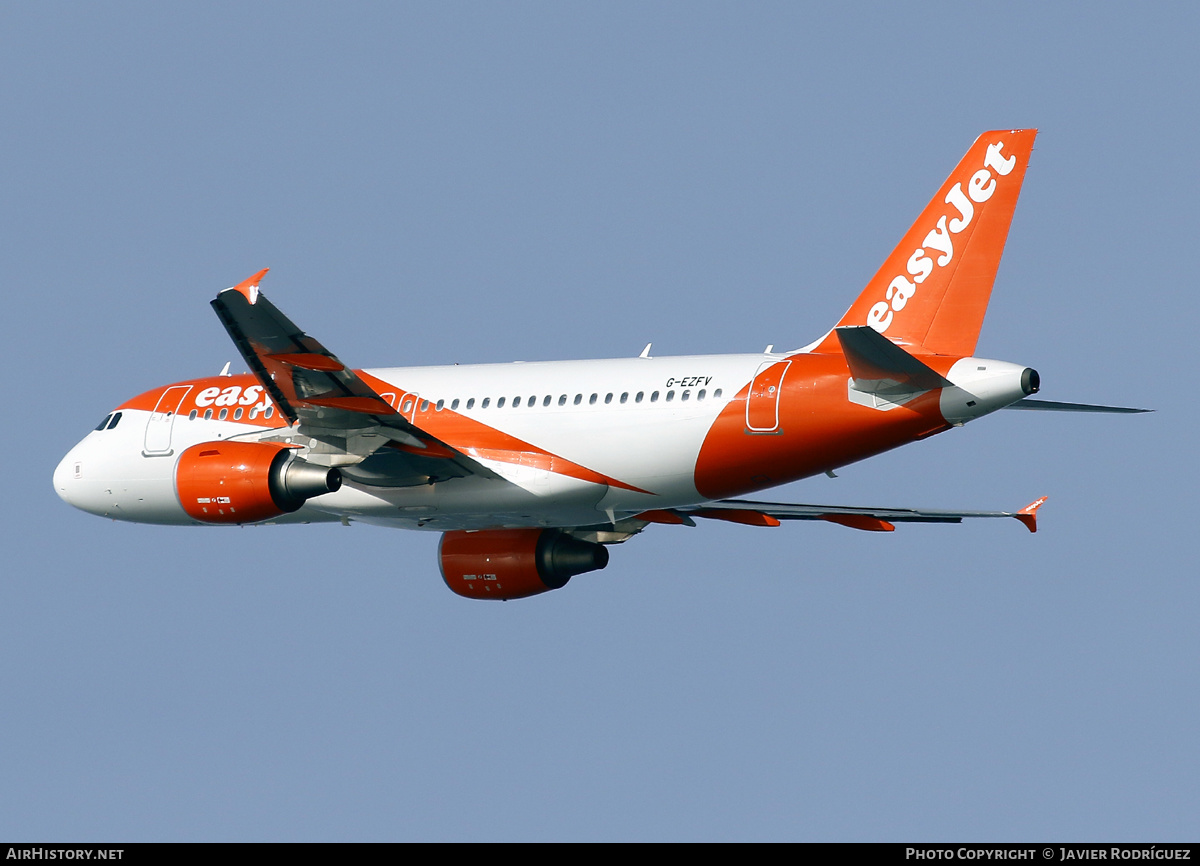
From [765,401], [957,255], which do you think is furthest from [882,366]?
[957,255]

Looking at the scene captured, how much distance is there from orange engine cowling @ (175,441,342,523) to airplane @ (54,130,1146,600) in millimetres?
38

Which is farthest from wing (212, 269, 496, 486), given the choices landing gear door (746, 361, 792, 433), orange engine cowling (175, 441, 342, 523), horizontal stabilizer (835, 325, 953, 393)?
horizontal stabilizer (835, 325, 953, 393)

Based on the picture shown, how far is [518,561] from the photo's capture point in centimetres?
3428

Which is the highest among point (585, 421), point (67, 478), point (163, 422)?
point (163, 422)

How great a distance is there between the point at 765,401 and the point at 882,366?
8.40 ft

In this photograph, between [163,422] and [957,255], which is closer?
[957,255]

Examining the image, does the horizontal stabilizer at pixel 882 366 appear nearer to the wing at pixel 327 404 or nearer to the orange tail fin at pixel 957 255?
the orange tail fin at pixel 957 255

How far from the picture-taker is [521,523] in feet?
105

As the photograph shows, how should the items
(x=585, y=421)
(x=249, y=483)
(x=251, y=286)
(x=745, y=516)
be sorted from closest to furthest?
(x=251, y=286) < (x=249, y=483) < (x=585, y=421) < (x=745, y=516)

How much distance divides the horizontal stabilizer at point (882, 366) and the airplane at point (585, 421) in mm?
38

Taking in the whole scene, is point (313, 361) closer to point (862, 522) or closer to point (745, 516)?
point (745, 516)

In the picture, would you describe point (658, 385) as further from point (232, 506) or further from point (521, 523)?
point (232, 506)

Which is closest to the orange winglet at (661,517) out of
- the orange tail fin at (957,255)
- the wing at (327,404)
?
the wing at (327,404)
